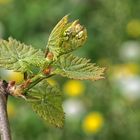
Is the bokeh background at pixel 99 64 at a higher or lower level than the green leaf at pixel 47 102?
higher

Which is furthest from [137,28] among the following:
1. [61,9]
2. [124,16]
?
[61,9]

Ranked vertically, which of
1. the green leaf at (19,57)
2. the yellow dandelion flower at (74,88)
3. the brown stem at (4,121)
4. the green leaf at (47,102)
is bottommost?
the brown stem at (4,121)

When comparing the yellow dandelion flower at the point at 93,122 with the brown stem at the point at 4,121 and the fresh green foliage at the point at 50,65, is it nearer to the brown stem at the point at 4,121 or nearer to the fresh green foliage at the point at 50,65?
the fresh green foliage at the point at 50,65

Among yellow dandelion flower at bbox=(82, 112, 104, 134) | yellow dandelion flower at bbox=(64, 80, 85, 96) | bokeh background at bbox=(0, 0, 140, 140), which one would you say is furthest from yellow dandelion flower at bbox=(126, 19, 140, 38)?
yellow dandelion flower at bbox=(82, 112, 104, 134)

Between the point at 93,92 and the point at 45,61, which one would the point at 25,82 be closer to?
the point at 45,61

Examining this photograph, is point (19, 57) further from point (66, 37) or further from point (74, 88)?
point (74, 88)

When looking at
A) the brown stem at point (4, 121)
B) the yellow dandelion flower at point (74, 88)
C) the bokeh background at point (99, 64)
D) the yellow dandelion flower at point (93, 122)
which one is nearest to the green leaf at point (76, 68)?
the brown stem at point (4, 121)

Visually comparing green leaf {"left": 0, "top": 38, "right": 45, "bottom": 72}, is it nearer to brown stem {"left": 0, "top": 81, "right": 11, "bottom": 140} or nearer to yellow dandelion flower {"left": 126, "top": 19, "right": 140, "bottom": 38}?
brown stem {"left": 0, "top": 81, "right": 11, "bottom": 140}
